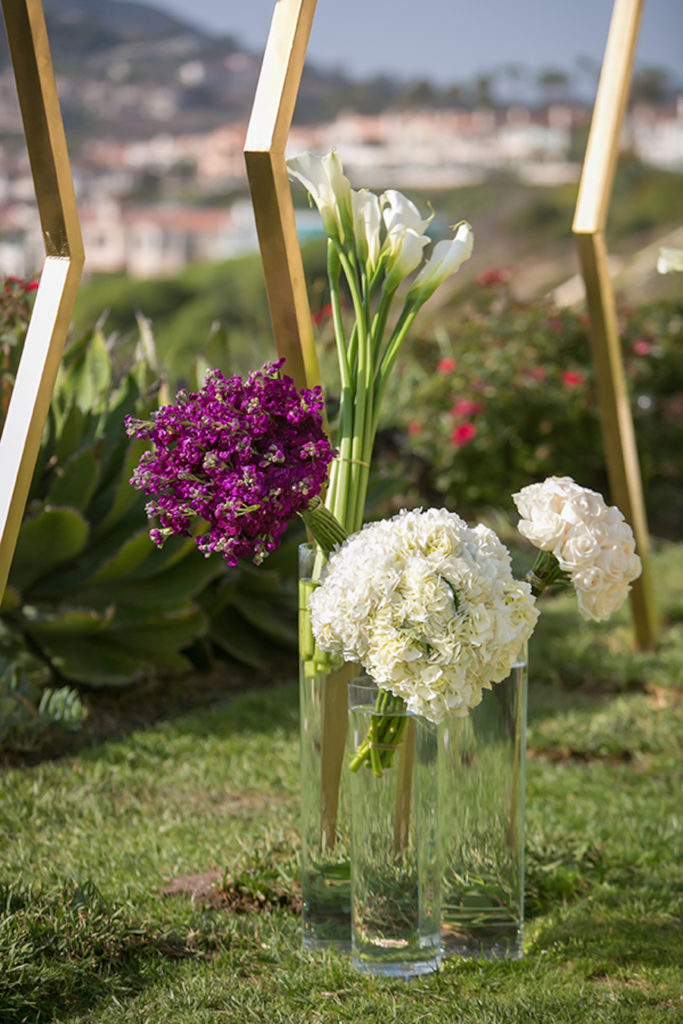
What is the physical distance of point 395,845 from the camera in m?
1.75

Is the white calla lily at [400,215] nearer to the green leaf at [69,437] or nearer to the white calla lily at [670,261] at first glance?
the white calla lily at [670,261]

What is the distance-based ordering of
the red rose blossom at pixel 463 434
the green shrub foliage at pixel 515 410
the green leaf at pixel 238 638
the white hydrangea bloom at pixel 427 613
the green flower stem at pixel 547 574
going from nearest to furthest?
1. the white hydrangea bloom at pixel 427 613
2. the green flower stem at pixel 547 574
3. the green leaf at pixel 238 638
4. the red rose blossom at pixel 463 434
5. the green shrub foliage at pixel 515 410

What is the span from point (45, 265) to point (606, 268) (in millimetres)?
2292

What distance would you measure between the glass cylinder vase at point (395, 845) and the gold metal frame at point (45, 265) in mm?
662

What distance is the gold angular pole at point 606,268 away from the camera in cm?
354

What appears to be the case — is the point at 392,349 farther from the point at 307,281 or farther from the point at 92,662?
the point at 307,281

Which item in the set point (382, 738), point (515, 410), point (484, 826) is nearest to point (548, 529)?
point (382, 738)

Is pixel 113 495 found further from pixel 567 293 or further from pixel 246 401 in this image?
pixel 567 293

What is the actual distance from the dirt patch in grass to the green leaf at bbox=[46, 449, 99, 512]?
4.50 feet

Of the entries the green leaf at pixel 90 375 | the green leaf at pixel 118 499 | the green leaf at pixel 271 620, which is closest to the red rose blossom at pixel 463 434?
the green leaf at pixel 271 620

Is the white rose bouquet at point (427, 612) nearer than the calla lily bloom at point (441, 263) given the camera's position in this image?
Yes

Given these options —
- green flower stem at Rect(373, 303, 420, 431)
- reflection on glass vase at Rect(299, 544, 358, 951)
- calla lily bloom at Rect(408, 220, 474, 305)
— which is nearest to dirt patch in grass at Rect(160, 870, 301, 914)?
reflection on glass vase at Rect(299, 544, 358, 951)

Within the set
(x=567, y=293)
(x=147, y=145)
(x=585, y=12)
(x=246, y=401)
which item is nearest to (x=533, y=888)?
(x=246, y=401)

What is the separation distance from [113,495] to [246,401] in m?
1.79
